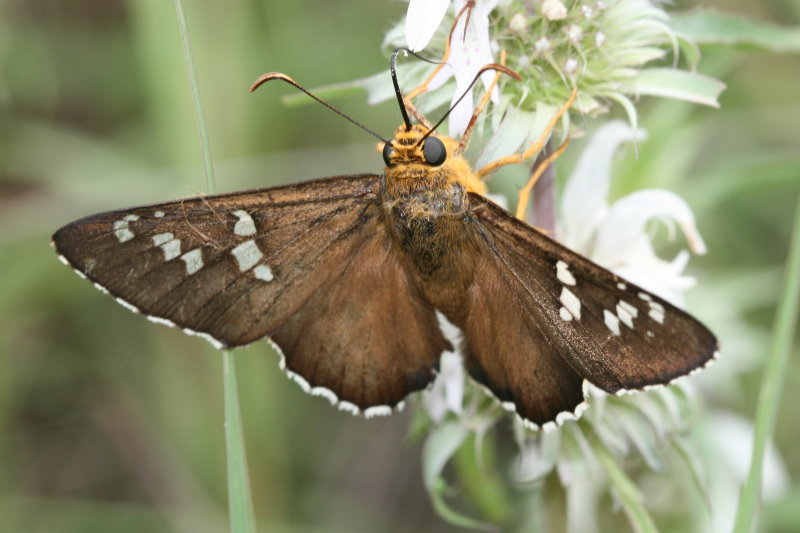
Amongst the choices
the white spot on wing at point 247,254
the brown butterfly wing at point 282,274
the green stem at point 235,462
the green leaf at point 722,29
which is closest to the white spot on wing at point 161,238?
the brown butterfly wing at point 282,274

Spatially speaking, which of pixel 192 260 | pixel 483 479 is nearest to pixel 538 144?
pixel 192 260

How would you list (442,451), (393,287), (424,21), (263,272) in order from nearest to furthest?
(424,21), (263,272), (393,287), (442,451)

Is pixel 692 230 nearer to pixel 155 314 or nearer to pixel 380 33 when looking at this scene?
pixel 155 314

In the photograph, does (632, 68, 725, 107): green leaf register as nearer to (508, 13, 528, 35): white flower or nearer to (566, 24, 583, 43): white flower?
(566, 24, 583, 43): white flower

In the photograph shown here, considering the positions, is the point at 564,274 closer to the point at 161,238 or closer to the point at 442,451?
the point at 442,451

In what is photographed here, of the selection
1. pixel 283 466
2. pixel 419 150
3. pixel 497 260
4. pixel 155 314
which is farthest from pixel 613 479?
pixel 283 466

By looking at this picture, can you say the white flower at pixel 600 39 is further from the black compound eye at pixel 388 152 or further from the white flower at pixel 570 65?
the black compound eye at pixel 388 152
